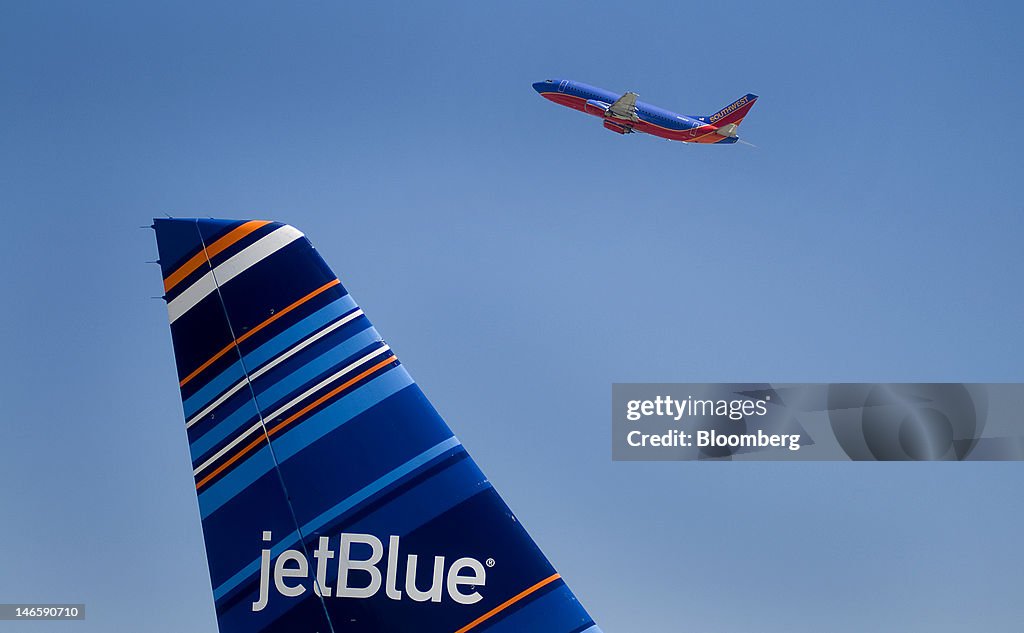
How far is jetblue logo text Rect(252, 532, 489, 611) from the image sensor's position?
18.6 feet

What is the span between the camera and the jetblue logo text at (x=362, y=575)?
18.6 ft

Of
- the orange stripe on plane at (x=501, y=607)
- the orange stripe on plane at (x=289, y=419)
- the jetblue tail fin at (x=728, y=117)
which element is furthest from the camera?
the jetblue tail fin at (x=728, y=117)

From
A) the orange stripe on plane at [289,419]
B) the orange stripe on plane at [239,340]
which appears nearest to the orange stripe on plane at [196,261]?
the orange stripe on plane at [239,340]

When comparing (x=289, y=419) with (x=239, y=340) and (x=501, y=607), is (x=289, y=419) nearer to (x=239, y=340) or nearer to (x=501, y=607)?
(x=239, y=340)

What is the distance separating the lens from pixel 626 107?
79.2 feet

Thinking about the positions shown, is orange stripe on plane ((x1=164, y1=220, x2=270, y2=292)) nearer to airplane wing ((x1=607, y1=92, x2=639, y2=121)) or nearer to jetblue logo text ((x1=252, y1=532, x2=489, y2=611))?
jetblue logo text ((x1=252, y1=532, x2=489, y2=611))

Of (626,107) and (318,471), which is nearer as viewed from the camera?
(318,471)

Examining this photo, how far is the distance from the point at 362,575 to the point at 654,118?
20323 mm

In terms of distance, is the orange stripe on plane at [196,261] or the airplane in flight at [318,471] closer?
the airplane in flight at [318,471]

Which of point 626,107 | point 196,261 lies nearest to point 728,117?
point 626,107

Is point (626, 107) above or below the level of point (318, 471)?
above

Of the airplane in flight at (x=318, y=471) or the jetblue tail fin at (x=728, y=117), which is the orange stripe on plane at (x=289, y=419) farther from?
the jetblue tail fin at (x=728, y=117)

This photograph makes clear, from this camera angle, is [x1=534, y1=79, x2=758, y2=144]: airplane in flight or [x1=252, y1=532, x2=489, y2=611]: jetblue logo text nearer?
[x1=252, y1=532, x2=489, y2=611]: jetblue logo text

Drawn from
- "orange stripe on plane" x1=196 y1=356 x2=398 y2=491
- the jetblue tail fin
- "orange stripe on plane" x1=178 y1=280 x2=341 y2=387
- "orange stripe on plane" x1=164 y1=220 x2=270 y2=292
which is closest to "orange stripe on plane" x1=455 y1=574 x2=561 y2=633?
"orange stripe on plane" x1=196 y1=356 x2=398 y2=491
